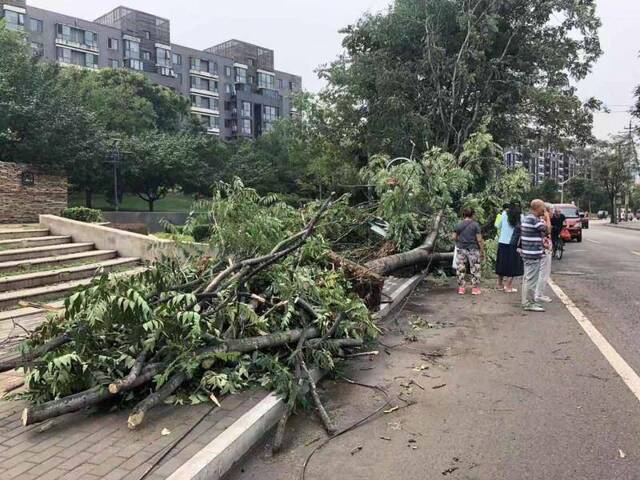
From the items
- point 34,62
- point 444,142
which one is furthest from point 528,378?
point 34,62

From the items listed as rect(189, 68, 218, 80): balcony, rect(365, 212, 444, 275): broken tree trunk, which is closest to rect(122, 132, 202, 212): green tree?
rect(365, 212, 444, 275): broken tree trunk

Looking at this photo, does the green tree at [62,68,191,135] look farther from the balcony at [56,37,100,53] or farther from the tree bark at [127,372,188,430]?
the tree bark at [127,372,188,430]

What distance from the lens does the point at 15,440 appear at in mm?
3916

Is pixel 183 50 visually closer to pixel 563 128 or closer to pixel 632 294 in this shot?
pixel 563 128

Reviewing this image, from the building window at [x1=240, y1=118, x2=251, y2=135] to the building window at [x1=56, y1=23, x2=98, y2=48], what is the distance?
2504 cm

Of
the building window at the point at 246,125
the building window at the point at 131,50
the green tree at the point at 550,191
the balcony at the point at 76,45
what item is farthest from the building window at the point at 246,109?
the green tree at the point at 550,191

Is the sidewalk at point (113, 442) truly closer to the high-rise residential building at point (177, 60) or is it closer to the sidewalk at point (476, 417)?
the sidewalk at point (476, 417)

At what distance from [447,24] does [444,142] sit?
4.71 m

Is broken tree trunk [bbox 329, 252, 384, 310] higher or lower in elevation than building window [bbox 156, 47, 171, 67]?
lower

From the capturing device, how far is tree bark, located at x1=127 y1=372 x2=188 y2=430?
4039 millimetres

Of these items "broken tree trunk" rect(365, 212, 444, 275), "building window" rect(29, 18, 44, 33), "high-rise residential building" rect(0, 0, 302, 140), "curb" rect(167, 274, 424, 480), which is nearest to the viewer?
"curb" rect(167, 274, 424, 480)

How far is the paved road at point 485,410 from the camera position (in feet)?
12.2

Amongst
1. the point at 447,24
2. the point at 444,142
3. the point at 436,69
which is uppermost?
the point at 447,24

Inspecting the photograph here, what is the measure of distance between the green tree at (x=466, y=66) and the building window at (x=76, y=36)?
61462 mm
